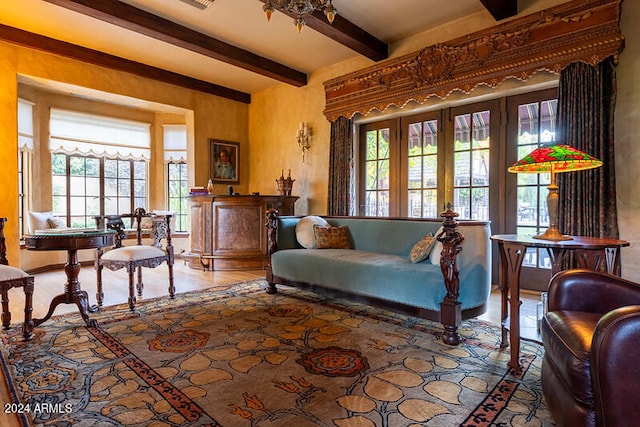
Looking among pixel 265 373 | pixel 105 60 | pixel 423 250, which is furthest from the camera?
pixel 105 60

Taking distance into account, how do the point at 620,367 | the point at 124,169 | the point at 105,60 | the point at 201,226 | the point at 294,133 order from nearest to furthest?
the point at 620,367, the point at 105,60, the point at 201,226, the point at 294,133, the point at 124,169

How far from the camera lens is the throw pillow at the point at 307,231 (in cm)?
399

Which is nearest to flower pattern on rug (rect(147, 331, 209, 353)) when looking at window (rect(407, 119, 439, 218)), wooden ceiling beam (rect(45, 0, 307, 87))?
window (rect(407, 119, 439, 218))

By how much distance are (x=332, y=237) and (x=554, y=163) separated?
2.29 m

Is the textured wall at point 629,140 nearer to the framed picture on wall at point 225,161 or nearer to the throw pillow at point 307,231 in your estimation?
the throw pillow at point 307,231

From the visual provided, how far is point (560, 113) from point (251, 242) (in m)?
4.16

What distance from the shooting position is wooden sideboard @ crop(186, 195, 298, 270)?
5328 millimetres

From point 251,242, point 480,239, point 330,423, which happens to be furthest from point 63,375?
point 251,242

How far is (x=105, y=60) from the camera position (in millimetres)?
5066

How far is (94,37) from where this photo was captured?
4.60m

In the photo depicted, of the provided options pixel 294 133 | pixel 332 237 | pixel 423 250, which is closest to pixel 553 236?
pixel 423 250

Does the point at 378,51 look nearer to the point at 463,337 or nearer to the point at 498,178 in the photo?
the point at 498,178

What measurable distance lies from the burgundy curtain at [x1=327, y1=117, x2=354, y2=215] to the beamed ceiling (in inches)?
41.3

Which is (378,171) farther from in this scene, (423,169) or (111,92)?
(111,92)
